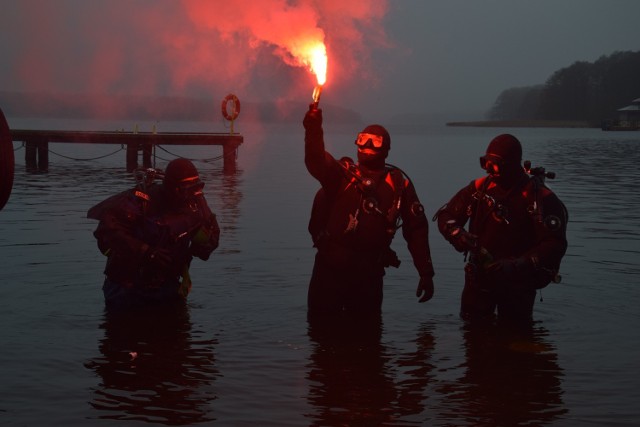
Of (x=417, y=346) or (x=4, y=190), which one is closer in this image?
(x=4, y=190)

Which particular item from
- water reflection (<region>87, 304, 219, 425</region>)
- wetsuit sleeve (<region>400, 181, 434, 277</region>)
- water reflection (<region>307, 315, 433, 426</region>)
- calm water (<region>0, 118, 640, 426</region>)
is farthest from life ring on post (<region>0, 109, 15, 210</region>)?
wetsuit sleeve (<region>400, 181, 434, 277</region>)

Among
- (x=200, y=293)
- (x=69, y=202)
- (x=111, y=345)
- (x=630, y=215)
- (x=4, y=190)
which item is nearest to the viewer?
(x=4, y=190)

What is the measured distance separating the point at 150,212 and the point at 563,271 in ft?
24.1

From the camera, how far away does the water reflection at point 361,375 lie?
25.3ft

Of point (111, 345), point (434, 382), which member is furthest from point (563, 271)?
point (111, 345)

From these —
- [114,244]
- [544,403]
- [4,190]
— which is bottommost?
[544,403]

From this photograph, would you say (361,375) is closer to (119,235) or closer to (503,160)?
(503,160)

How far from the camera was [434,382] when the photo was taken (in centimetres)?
868

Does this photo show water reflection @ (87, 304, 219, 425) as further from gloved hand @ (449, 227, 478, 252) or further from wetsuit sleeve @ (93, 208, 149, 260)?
gloved hand @ (449, 227, 478, 252)

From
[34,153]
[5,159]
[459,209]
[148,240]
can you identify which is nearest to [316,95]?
[459,209]

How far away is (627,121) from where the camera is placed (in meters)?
183

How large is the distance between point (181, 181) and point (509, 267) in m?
3.52

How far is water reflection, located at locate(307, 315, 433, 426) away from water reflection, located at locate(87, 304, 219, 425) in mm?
970

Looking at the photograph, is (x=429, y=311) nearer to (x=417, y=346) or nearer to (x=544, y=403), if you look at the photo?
(x=417, y=346)
